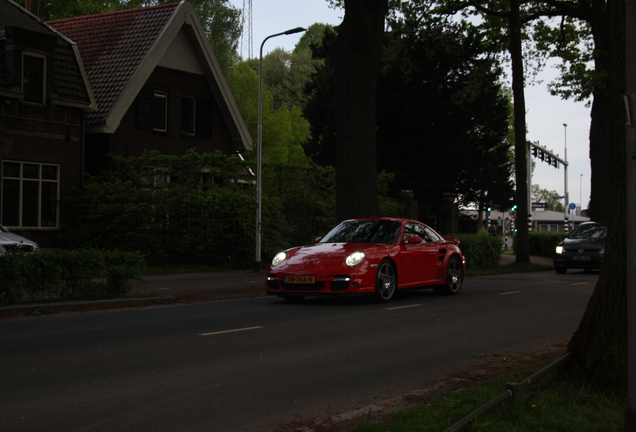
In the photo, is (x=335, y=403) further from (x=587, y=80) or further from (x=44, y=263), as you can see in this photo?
(x=587, y=80)

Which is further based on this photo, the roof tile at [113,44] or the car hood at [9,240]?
the roof tile at [113,44]

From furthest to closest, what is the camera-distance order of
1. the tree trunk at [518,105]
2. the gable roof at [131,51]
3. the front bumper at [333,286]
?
the gable roof at [131,51] → the tree trunk at [518,105] → the front bumper at [333,286]

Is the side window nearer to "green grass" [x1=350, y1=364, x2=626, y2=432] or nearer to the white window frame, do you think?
"green grass" [x1=350, y1=364, x2=626, y2=432]

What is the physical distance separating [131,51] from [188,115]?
3.58 m

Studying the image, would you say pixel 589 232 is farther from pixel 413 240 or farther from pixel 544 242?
pixel 413 240

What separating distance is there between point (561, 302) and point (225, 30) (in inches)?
1580

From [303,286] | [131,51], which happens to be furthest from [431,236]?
[131,51]

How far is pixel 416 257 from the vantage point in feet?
49.2

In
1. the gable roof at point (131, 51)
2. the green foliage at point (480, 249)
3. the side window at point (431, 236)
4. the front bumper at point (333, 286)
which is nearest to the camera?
the front bumper at point (333, 286)

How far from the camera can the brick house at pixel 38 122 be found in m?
24.0

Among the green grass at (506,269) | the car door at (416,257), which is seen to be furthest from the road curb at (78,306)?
the green grass at (506,269)

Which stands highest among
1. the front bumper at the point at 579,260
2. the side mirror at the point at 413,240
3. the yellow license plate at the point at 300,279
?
the side mirror at the point at 413,240

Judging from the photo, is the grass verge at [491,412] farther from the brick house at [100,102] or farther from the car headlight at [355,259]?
the brick house at [100,102]

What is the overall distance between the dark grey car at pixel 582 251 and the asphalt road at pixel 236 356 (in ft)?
37.1
